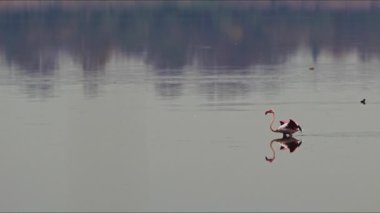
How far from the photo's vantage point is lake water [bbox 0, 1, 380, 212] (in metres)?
26.1

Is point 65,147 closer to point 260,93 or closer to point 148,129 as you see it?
point 148,129

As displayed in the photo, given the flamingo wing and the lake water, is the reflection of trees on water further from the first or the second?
the flamingo wing

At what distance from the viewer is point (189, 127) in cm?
3528

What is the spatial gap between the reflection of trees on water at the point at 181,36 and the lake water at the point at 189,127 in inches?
15.7

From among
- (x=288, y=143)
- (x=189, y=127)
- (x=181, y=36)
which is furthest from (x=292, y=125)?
(x=181, y=36)

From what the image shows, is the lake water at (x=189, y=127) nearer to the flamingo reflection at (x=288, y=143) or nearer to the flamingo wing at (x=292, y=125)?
the flamingo reflection at (x=288, y=143)

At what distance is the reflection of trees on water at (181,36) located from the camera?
217 feet

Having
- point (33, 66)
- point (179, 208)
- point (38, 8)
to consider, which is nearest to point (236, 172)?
point (179, 208)

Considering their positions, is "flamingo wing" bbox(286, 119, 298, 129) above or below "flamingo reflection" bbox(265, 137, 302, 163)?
above

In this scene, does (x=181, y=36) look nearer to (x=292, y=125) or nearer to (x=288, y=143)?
(x=292, y=125)

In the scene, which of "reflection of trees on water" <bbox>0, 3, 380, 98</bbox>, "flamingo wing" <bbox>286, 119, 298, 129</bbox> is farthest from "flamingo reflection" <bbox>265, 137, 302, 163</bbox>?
"reflection of trees on water" <bbox>0, 3, 380, 98</bbox>

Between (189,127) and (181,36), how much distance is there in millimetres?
53984

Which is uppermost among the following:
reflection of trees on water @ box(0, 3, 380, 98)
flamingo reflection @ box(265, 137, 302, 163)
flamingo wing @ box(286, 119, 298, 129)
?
reflection of trees on water @ box(0, 3, 380, 98)

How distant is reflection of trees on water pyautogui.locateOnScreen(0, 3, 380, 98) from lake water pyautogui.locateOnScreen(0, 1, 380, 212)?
399 mm
